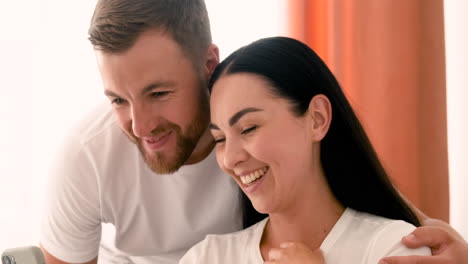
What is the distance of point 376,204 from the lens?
1.64m

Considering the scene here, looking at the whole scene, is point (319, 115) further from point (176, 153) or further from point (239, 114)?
point (176, 153)

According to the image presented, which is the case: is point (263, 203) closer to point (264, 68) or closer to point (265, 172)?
point (265, 172)

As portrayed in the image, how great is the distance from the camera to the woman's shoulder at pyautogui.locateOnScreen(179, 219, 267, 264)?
5.33ft

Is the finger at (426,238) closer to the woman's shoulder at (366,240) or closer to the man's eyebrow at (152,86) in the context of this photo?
the woman's shoulder at (366,240)

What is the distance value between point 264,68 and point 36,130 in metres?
1.28

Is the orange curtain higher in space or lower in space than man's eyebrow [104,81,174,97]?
lower

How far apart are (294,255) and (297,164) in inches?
7.6

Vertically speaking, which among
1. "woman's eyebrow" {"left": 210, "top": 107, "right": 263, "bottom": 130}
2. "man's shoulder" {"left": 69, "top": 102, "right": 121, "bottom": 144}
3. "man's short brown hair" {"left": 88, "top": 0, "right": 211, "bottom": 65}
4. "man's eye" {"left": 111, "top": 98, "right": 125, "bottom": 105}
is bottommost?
"man's shoulder" {"left": 69, "top": 102, "right": 121, "bottom": 144}

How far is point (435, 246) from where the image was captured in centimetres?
151

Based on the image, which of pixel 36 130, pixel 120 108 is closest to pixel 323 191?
pixel 120 108

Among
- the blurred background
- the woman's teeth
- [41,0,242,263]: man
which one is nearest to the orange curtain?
the blurred background

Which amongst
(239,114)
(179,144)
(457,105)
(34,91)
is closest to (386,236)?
(239,114)

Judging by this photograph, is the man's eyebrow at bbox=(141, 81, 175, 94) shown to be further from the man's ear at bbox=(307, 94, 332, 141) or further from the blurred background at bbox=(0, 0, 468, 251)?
the blurred background at bbox=(0, 0, 468, 251)

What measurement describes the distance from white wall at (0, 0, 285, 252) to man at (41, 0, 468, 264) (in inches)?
21.7
